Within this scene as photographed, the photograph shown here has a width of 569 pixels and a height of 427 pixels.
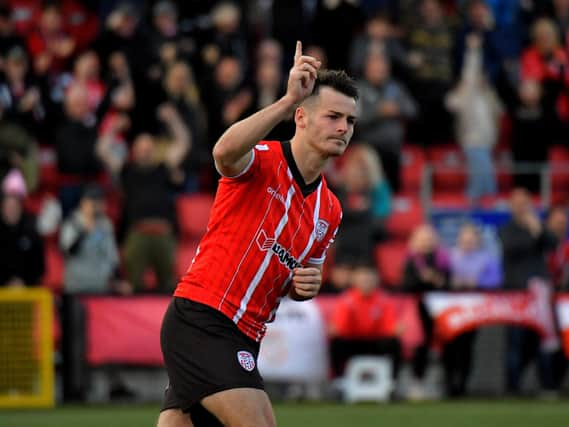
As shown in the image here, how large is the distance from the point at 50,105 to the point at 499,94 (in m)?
6.52

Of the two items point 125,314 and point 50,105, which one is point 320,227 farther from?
point 50,105

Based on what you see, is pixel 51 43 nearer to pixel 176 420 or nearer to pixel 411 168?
pixel 411 168

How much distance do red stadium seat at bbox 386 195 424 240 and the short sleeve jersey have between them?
1158 cm

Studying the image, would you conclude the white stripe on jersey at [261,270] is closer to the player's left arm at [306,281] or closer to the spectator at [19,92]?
the player's left arm at [306,281]

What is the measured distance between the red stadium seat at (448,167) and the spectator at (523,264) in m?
2.43

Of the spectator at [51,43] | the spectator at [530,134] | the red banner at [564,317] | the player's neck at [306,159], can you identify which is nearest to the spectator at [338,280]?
the red banner at [564,317]

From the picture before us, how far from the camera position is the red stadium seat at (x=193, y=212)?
17484 millimetres

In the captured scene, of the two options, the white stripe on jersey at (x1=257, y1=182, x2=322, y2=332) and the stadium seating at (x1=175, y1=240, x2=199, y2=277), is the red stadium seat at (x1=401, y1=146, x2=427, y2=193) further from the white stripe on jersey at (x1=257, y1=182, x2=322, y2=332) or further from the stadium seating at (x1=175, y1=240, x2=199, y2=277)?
the white stripe on jersey at (x1=257, y1=182, x2=322, y2=332)

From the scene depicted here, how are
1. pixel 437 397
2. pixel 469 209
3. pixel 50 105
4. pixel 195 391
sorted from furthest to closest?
pixel 469 209 → pixel 50 105 → pixel 437 397 → pixel 195 391

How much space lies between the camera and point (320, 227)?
6855mm

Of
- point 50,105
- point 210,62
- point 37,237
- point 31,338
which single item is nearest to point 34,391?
point 31,338

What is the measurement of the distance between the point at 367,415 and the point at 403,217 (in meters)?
5.44

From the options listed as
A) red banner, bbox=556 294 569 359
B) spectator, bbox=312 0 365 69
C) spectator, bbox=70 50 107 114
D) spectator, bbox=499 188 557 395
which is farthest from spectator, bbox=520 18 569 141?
spectator, bbox=70 50 107 114

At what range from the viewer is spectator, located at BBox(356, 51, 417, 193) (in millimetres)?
17688
